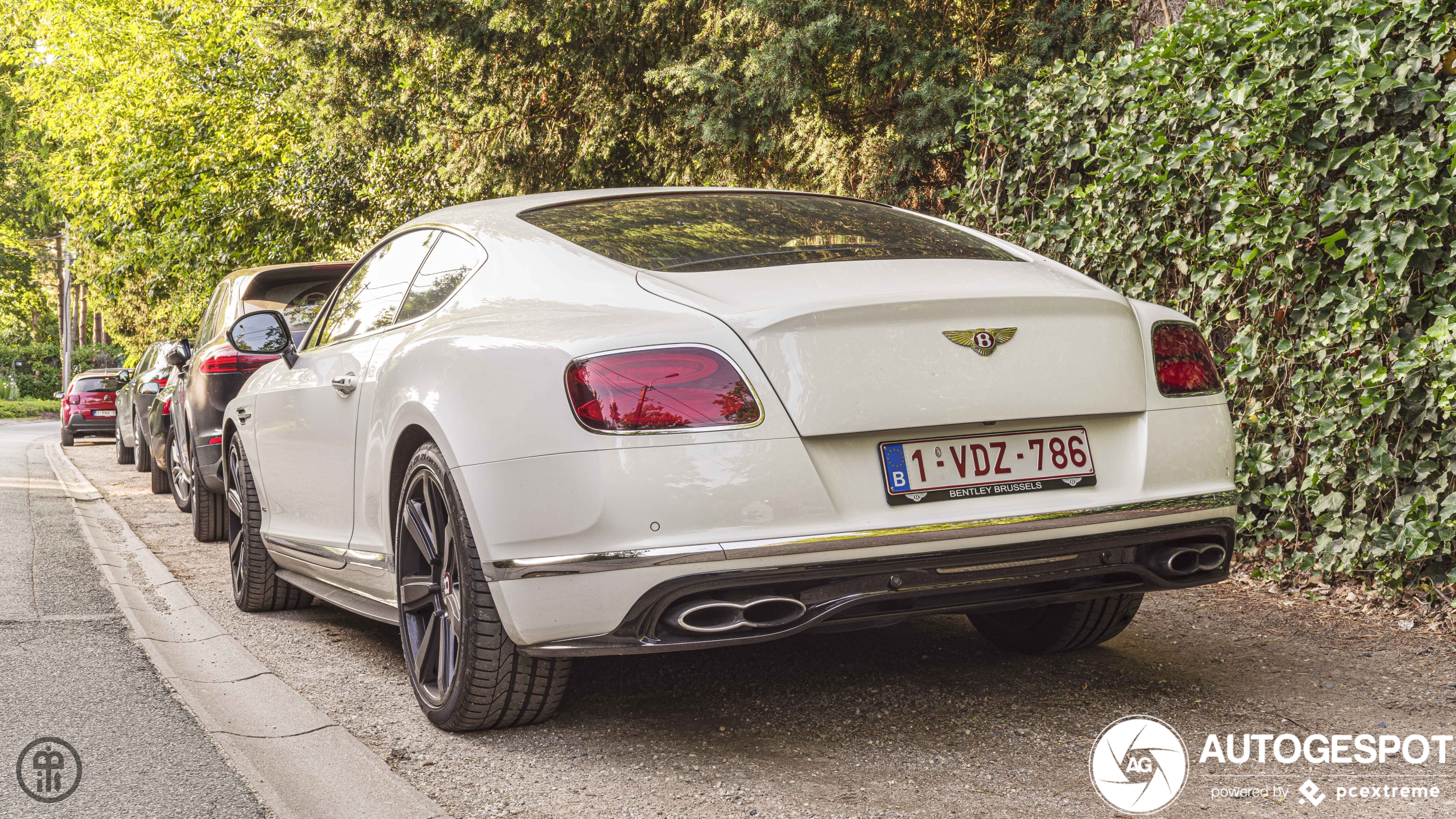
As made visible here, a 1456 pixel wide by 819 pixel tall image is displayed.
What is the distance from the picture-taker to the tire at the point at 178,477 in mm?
10023

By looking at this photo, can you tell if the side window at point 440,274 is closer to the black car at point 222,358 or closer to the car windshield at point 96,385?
the black car at point 222,358

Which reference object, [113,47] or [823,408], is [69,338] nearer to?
[113,47]

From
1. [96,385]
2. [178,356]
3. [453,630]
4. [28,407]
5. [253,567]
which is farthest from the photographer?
[28,407]

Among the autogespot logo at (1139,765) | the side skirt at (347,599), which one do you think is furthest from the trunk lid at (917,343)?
the side skirt at (347,599)

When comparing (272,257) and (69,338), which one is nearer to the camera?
(272,257)

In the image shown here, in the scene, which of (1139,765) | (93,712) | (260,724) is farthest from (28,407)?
(1139,765)

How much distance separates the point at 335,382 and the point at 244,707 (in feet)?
3.61

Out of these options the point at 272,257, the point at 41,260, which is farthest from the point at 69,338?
the point at 272,257

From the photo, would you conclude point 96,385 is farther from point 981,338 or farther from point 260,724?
point 981,338

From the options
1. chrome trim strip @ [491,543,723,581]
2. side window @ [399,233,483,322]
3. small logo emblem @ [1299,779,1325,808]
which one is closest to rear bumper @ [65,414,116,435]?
side window @ [399,233,483,322]

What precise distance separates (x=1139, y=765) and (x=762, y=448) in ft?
4.02

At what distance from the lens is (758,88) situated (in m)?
8.50

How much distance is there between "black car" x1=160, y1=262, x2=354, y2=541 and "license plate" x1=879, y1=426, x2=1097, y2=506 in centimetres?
542

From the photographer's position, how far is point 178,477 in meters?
10.5
